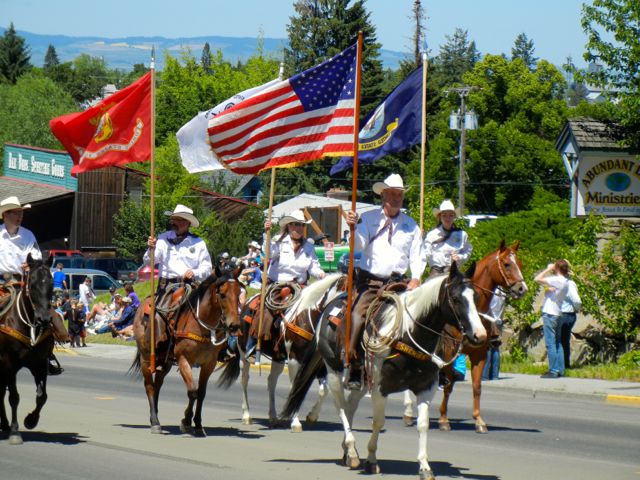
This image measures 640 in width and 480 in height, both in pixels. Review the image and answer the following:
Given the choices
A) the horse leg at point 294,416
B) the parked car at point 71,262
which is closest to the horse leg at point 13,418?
the horse leg at point 294,416

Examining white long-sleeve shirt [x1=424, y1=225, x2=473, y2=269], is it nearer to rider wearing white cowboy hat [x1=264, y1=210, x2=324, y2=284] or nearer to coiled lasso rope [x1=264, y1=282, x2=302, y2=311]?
rider wearing white cowboy hat [x1=264, y1=210, x2=324, y2=284]

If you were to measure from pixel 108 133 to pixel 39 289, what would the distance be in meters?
2.92

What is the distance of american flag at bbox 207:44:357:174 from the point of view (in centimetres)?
1346

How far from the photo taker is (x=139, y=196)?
68875 mm

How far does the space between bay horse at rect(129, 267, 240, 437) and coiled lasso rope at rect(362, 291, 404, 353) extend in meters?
2.38

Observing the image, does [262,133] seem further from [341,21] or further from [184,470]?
[341,21]

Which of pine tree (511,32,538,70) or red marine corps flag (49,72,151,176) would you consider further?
pine tree (511,32,538,70)

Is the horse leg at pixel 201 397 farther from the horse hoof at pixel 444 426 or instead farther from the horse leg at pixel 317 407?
the horse hoof at pixel 444 426

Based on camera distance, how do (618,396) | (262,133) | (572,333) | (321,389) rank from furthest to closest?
1. (572,333)
2. (618,396)
3. (321,389)
4. (262,133)

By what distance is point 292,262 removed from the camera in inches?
633

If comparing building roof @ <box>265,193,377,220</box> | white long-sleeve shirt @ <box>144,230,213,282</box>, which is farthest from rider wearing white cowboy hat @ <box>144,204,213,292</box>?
building roof @ <box>265,193,377,220</box>

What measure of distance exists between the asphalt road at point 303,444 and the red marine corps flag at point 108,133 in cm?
345

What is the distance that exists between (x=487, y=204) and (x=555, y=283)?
155ft

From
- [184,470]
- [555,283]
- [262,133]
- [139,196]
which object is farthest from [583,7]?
[139,196]
